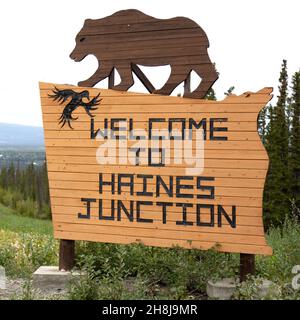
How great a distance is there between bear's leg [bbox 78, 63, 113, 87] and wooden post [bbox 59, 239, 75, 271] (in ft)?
7.42

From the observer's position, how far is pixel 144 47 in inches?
278

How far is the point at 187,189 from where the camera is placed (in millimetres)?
6707

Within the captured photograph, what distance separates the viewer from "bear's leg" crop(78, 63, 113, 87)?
727 cm

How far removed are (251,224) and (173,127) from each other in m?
1.60

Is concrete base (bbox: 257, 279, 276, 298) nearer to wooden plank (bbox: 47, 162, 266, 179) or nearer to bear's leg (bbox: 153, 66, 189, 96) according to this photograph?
wooden plank (bbox: 47, 162, 266, 179)

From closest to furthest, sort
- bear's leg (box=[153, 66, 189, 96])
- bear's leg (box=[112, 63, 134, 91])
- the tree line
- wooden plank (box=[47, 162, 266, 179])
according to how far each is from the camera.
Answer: wooden plank (box=[47, 162, 266, 179]) → bear's leg (box=[153, 66, 189, 96]) → bear's leg (box=[112, 63, 134, 91]) → the tree line

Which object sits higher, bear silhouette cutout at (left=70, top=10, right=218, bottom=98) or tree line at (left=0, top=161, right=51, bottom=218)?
bear silhouette cutout at (left=70, top=10, right=218, bottom=98)

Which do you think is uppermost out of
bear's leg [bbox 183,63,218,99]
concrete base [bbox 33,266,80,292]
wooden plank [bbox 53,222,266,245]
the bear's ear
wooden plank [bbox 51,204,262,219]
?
the bear's ear

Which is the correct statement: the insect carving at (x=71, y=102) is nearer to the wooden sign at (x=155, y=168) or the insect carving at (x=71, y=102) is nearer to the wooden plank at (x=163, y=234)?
the wooden sign at (x=155, y=168)

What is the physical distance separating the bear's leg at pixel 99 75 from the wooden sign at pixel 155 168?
0.14 m

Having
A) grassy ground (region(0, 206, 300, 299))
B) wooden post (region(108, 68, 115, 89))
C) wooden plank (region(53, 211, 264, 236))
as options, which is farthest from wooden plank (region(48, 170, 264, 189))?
wooden post (region(108, 68, 115, 89))
